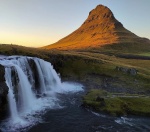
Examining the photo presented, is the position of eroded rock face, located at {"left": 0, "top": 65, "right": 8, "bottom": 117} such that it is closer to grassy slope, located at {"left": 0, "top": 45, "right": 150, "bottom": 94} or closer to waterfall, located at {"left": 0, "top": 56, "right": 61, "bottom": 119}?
waterfall, located at {"left": 0, "top": 56, "right": 61, "bottom": 119}

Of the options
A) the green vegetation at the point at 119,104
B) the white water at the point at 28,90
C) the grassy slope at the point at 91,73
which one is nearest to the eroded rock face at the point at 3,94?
the white water at the point at 28,90

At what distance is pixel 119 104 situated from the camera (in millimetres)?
50375

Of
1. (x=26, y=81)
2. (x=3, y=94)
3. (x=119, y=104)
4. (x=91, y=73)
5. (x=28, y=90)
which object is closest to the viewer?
(x=3, y=94)

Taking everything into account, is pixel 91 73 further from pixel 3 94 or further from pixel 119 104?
pixel 3 94

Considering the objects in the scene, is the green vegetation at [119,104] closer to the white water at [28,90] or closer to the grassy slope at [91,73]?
the white water at [28,90]

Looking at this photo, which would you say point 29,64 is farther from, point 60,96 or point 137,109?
point 137,109

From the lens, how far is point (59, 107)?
48.5 meters

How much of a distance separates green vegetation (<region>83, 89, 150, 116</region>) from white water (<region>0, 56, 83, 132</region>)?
7938 mm

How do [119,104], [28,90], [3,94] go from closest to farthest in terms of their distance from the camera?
[3,94]
[119,104]
[28,90]

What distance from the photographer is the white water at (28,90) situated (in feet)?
133

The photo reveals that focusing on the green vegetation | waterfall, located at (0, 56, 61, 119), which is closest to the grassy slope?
waterfall, located at (0, 56, 61, 119)

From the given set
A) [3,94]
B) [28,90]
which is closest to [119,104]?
[28,90]

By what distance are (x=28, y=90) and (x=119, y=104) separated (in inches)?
794

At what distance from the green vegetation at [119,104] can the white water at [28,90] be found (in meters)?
7.94
